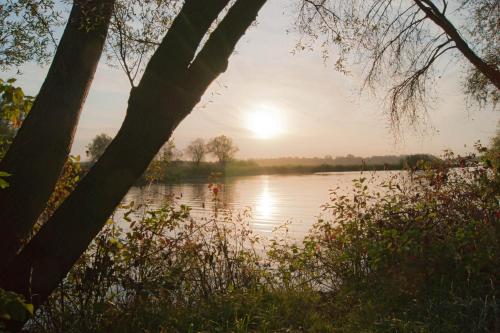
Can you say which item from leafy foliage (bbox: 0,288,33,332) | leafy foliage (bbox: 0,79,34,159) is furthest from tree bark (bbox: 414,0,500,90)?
leafy foliage (bbox: 0,288,33,332)

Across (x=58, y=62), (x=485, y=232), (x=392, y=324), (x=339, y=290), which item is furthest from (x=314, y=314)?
(x=58, y=62)

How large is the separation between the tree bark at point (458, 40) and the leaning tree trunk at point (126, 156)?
923 centimetres

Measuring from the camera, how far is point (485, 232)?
17.7ft

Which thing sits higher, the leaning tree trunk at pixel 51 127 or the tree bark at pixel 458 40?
the tree bark at pixel 458 40

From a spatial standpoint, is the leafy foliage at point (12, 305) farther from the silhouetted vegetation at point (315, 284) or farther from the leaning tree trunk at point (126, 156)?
the silhouetted vegetation at point (315, 284)

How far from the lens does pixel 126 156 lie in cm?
367

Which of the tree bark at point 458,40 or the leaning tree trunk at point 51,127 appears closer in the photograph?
the leaning tree trunk at point 51,127

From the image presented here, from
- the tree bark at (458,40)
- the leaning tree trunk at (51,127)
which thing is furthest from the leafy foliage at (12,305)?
the tree bark at (458,40)

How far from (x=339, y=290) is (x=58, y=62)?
15.2ft

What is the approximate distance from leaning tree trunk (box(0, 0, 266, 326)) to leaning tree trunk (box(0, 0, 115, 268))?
0.38 meters

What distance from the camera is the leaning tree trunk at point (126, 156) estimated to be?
367cm

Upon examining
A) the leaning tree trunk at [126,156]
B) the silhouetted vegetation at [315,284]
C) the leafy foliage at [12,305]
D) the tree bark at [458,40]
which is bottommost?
the silhouetted vegetation at [315,284]

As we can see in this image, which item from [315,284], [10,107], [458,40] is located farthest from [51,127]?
[458,40]

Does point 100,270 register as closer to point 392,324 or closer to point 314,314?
point 314,314
